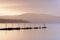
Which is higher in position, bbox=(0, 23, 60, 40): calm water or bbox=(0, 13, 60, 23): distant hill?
bbox=(0, 13, 60, 23): distant hill

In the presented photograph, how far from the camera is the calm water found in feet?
4.10

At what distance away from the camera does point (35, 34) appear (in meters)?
1.29

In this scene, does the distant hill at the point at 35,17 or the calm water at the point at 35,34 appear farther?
the calm water at the point at 35,34

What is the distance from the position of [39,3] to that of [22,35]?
524mm

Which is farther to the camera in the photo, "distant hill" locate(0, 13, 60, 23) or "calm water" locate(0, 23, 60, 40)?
"calm water" locate(0, 23, 60, 40)

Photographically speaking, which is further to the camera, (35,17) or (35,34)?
(35,34)

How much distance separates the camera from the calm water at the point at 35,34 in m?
1.25

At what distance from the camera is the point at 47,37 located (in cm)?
131

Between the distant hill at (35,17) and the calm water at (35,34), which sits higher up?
the distant hill at (35,17)

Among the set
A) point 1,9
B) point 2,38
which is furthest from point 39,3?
point 2,38

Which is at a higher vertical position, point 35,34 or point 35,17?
point 35,17

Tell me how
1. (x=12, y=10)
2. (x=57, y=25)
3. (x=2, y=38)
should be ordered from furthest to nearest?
1. (x=57, y=25)
2. (x=2, y=38)
3. (x=12, y=10)

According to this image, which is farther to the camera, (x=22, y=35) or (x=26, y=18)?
(x=22, y=35)

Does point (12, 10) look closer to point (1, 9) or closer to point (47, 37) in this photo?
point (1, 9)
